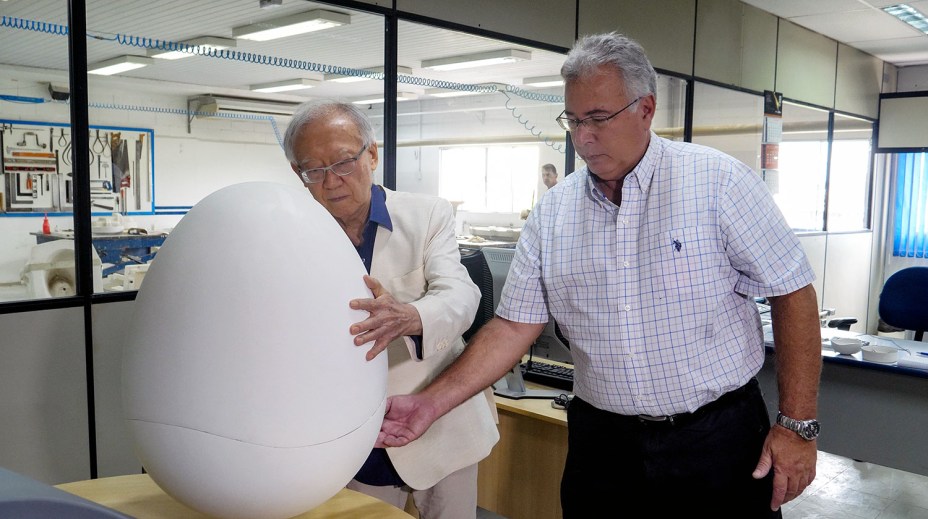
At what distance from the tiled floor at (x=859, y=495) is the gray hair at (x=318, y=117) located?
7.14ft

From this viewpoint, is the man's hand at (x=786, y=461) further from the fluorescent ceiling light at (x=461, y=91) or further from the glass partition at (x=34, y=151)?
the fluorescent ceiling light at (x=461, y=91)

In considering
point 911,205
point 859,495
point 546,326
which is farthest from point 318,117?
point 911,205

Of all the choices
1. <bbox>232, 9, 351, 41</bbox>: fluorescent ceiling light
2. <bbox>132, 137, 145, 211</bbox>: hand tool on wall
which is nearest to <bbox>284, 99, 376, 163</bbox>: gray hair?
<bbox>132, 137, 145, 211</bbox>: hand tool on wall

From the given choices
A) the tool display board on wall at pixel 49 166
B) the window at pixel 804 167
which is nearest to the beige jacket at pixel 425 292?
the tool display board on wall at pixel 49 166

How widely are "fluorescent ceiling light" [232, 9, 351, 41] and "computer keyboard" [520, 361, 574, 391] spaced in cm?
167

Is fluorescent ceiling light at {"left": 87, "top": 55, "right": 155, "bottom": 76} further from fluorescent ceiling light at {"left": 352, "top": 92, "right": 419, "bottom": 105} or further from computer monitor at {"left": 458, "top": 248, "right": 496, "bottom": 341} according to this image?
computer monitor at {"left": 458, "top": 248, "right": 496, "bottom": 341}

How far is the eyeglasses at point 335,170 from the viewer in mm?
1336

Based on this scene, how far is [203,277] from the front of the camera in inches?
37.1

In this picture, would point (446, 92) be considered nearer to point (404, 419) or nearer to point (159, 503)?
point (404, 419)

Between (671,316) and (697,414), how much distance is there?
212mm

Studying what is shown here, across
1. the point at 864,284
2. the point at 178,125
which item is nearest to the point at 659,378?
the point at 178,125

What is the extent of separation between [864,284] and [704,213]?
7.40 m

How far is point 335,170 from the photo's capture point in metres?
1.34

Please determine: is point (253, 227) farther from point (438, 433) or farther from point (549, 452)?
point (549, 452)
